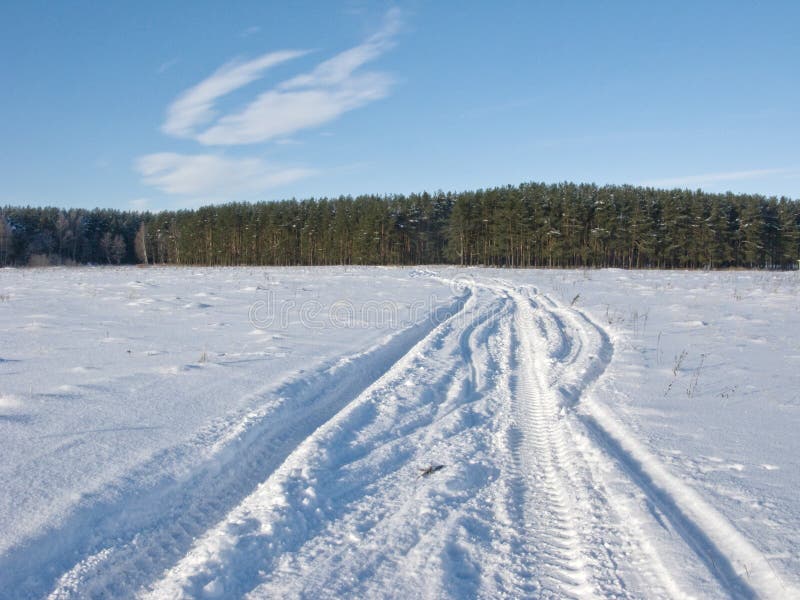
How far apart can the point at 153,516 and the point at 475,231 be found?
200 ft

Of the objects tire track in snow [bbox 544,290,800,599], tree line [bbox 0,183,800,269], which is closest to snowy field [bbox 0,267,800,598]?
tire track in snow [bbox 544,290,800,599]

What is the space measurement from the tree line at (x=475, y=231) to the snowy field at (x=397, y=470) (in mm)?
51459

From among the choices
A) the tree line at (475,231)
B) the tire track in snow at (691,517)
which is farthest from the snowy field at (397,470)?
the tree line at (475,231)

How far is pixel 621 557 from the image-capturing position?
10.0 ft

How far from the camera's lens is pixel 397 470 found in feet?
→ 14.3

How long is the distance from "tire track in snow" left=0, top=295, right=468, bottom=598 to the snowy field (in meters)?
0.02

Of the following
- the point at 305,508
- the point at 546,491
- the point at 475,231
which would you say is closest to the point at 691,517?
the point at 546,491

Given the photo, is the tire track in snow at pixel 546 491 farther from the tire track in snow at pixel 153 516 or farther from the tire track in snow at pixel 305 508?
the tire track in snow at pixel 153 516

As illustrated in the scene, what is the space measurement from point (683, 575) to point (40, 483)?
4.49m

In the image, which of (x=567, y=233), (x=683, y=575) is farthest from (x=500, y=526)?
(x=567, y=233)

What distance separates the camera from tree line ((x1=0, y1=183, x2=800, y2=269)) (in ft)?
187

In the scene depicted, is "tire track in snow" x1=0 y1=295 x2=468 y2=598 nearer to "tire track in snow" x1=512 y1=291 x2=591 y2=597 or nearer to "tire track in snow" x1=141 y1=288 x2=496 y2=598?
"tire track in snow" x1=141 y1=288 x2=496 y2=598

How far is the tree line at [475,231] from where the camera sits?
56875 millimetres

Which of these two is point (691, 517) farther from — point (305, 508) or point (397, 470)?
point (305, 508)
